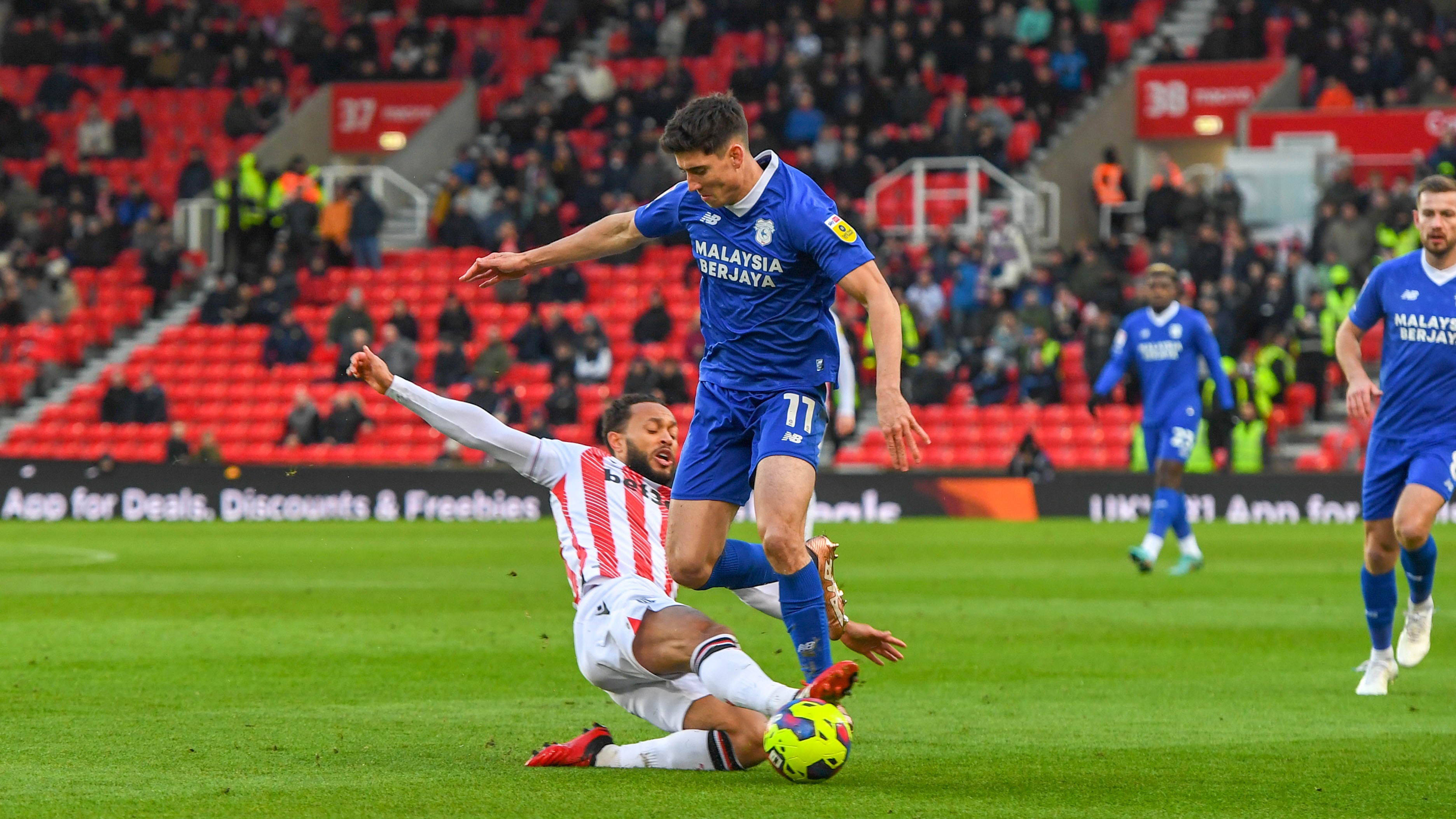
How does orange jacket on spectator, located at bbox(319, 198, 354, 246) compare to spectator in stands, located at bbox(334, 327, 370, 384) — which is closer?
spectator in stands, located at bbox(334, 327, 370, 384)

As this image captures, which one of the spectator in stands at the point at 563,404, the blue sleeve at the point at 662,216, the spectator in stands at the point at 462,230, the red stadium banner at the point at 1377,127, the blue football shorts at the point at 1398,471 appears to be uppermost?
the red stadium banner at the point at 1377,127

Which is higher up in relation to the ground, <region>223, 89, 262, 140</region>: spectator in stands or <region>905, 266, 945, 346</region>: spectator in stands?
<region>223, 89, 262, 140</region>: spectator in stands

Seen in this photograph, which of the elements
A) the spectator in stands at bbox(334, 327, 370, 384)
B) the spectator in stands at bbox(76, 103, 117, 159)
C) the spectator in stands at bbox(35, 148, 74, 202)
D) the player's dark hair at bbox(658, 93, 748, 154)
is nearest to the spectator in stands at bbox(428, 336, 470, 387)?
the spectator in stands at bbox(334, 327, 370, 384)

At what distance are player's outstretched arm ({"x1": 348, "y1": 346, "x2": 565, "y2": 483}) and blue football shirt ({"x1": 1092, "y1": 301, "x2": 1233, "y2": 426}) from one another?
9965mm

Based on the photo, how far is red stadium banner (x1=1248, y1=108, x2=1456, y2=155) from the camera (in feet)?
90.7

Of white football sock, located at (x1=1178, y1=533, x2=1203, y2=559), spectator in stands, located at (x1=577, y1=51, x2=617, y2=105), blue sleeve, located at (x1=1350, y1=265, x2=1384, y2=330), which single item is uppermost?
spectator in stands, located at (x1=577, y1=51, x2=617, y2=105)

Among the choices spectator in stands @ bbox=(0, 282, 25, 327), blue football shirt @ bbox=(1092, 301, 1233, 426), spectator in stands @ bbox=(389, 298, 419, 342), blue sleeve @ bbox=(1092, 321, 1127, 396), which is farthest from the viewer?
spectator in stands @ bbox=(0, 282, 25, 327)

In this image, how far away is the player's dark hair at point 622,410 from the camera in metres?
7.14

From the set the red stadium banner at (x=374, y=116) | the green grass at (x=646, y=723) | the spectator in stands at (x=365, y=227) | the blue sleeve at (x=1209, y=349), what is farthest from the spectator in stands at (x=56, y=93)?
the blue sleeve at (x=1209, y=349)

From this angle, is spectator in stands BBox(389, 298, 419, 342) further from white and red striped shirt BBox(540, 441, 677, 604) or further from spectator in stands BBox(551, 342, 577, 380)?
white and red striped shirt BBox(540, 441, 677, 604)

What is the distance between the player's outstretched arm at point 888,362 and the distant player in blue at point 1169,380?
30.5ft

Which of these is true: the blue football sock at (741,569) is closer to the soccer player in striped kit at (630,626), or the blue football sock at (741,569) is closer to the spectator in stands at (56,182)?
the soccer player in striped kit at (630,626)

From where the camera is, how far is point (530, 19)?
35750 millimetres

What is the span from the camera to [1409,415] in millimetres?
8797
